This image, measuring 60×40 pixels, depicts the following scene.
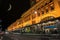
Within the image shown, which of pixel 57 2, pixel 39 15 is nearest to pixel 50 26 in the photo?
pixel 57 2

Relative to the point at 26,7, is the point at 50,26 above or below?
below

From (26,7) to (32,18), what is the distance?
54 cm

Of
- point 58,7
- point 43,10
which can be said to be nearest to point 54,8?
point 58,7

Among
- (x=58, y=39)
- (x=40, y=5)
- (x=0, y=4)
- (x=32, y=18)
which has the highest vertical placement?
(x=0, y=4)

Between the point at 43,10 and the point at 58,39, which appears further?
the point at 43,10

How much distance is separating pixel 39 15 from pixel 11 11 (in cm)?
171

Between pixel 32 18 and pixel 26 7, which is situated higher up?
pixel 26 7

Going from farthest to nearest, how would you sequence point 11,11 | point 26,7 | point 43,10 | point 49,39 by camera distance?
point 11,11, point 26,7, point 43,10, point 49,39

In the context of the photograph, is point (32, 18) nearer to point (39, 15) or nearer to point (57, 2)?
point (39, 15)

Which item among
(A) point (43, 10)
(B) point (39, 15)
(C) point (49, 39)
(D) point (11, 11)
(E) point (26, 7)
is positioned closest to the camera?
(C) point (49, 39)

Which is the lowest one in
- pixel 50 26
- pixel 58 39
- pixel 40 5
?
pixel 58 39

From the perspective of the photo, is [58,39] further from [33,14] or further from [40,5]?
[33,14]

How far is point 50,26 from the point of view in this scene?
1876 millimetres

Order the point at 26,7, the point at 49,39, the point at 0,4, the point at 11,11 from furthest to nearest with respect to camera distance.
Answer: the point at 11,11 → the point at 0,4 → the point at 26,7 → the point at 49,39
